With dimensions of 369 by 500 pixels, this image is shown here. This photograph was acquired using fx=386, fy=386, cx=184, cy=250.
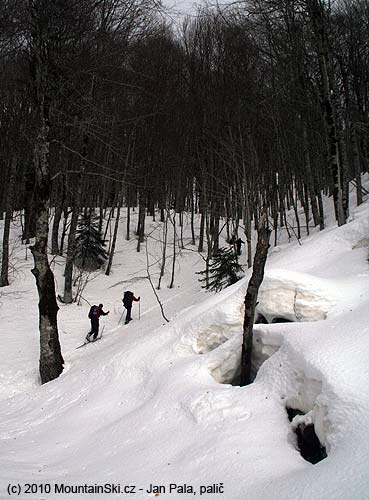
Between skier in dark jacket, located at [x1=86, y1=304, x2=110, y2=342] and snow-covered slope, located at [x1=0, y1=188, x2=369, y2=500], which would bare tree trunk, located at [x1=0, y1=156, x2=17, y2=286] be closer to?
skier in dark jacket, located at [x1=86, y1=304, x2=110, y2=342]

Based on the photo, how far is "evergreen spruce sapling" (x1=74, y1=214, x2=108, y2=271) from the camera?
1889 cm

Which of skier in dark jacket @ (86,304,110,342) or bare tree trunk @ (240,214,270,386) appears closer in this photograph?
bare tree trunk @ (240,214,270,386)

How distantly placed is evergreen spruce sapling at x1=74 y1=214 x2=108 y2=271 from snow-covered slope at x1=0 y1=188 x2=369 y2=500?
997cm

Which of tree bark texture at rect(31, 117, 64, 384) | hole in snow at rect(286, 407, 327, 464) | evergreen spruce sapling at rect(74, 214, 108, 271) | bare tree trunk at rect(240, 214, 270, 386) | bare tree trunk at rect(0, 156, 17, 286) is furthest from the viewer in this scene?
evergreen spruce sapling at rect(74, 214, 108, 271)

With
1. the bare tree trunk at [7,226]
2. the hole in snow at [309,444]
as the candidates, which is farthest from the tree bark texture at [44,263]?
the bare tree trunk at [7,226]

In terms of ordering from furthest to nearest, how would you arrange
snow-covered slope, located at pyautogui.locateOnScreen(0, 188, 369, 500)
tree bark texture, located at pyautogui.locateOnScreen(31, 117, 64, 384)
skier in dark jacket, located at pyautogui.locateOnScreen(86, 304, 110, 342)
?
1. skier in dark jacket, located at pyautogui.locateOnScreen(86, 304, 110, 342)
2. tree bark texture, located at pyautogui.locateOnScreen(31, 117, 64, 384)
3. snow-covered slope, located at pyautogui.locateOnScreen(0, 188, 369, 500)

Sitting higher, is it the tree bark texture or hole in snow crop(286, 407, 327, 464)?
the tree bark texture

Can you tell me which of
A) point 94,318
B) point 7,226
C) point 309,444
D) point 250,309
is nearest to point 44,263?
point 94,318

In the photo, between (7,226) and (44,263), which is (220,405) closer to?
(44,263)

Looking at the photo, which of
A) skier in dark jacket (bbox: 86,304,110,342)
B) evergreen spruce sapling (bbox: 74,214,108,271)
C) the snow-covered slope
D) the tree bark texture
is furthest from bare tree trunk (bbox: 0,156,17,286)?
the tree bark texture

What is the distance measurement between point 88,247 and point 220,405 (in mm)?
15240

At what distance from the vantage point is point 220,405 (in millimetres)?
4852

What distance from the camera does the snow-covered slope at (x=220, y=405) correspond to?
3.59m

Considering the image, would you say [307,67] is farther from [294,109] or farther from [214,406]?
[214,406]
